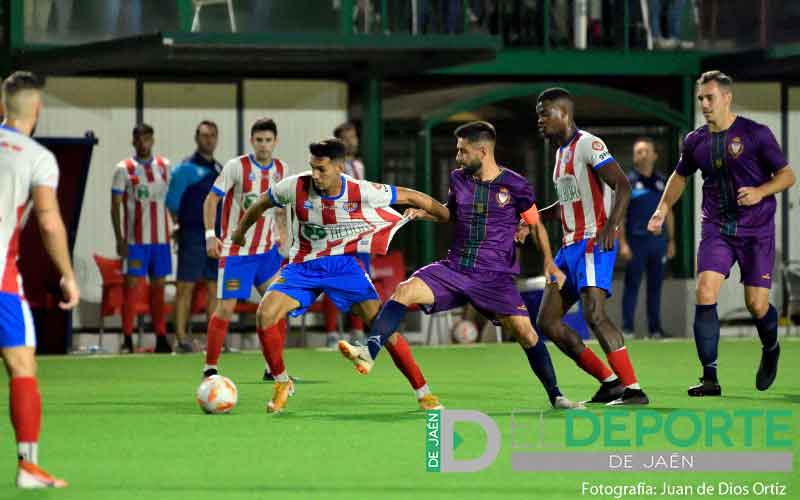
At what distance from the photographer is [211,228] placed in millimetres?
13805

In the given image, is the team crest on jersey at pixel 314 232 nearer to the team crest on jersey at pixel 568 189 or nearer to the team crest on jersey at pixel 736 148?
the team crest on jersey at pixel 568 189

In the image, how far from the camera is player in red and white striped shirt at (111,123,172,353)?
18.8 meters

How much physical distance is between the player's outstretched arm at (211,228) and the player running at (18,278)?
5455mm

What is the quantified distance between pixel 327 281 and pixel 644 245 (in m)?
9.58

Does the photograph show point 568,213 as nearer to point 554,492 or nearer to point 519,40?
point 554,492

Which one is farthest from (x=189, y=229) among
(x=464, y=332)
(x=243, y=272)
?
(x=243, y=272)

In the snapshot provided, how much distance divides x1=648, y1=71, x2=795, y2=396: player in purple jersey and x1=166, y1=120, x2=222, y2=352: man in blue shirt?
7.08 meters

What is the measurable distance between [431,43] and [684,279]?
5.38m

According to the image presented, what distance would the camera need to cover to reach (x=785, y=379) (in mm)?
14195

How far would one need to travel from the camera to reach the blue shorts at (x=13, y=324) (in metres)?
7.84

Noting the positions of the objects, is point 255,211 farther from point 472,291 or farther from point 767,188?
point 767,188

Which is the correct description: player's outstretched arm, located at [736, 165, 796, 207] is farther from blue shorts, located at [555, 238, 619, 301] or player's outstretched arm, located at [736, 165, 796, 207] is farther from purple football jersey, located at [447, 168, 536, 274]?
purple football jersey, located at [447, 168, 536, 274]

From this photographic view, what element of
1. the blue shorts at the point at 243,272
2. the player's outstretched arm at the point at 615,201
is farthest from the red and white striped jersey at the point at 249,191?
the player's outstretched arm at the point at 615,201

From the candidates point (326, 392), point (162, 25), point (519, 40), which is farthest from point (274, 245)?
point (519, 40)
